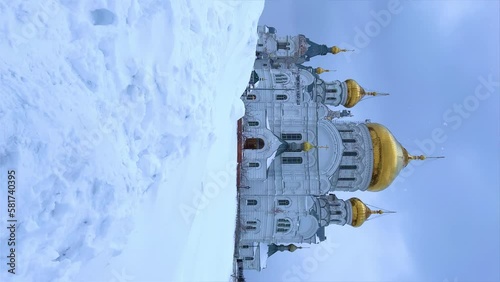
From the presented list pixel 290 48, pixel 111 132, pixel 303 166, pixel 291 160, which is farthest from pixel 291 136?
pixel 111 132

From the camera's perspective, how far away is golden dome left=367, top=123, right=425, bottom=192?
24.0 m

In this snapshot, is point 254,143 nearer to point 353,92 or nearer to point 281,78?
point 281,78

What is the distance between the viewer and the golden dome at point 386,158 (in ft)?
78.8

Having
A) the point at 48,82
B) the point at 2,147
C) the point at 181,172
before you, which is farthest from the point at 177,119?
the point at 2,147

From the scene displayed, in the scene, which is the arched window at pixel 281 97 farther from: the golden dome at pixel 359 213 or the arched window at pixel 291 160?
the golden dome at pixel 359 213

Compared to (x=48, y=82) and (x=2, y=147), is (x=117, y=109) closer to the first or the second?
(x=48, y=82)

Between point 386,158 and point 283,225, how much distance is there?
6492 millimetres

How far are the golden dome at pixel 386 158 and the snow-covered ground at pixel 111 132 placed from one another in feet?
41.6

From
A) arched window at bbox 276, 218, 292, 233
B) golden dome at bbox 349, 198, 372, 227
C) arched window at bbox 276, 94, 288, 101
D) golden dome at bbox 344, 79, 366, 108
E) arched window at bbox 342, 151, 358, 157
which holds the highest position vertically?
golden dome at bbox 344, 79, 366, 108

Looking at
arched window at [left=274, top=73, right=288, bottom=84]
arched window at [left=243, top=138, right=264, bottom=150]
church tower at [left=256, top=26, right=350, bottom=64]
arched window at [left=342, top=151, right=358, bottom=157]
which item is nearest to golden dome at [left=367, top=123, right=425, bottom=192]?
arched window at [left=342, top=151, right=358, bottom=157]

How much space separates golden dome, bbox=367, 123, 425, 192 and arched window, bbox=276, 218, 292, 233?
16.5ft

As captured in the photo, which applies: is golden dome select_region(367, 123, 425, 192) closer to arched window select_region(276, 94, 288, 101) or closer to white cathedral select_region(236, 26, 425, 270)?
white cathedral select_region(236, 26, 425, 270)

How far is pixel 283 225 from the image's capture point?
80.4ft

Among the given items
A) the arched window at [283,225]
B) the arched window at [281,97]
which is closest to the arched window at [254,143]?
the arched window at [281,97]
